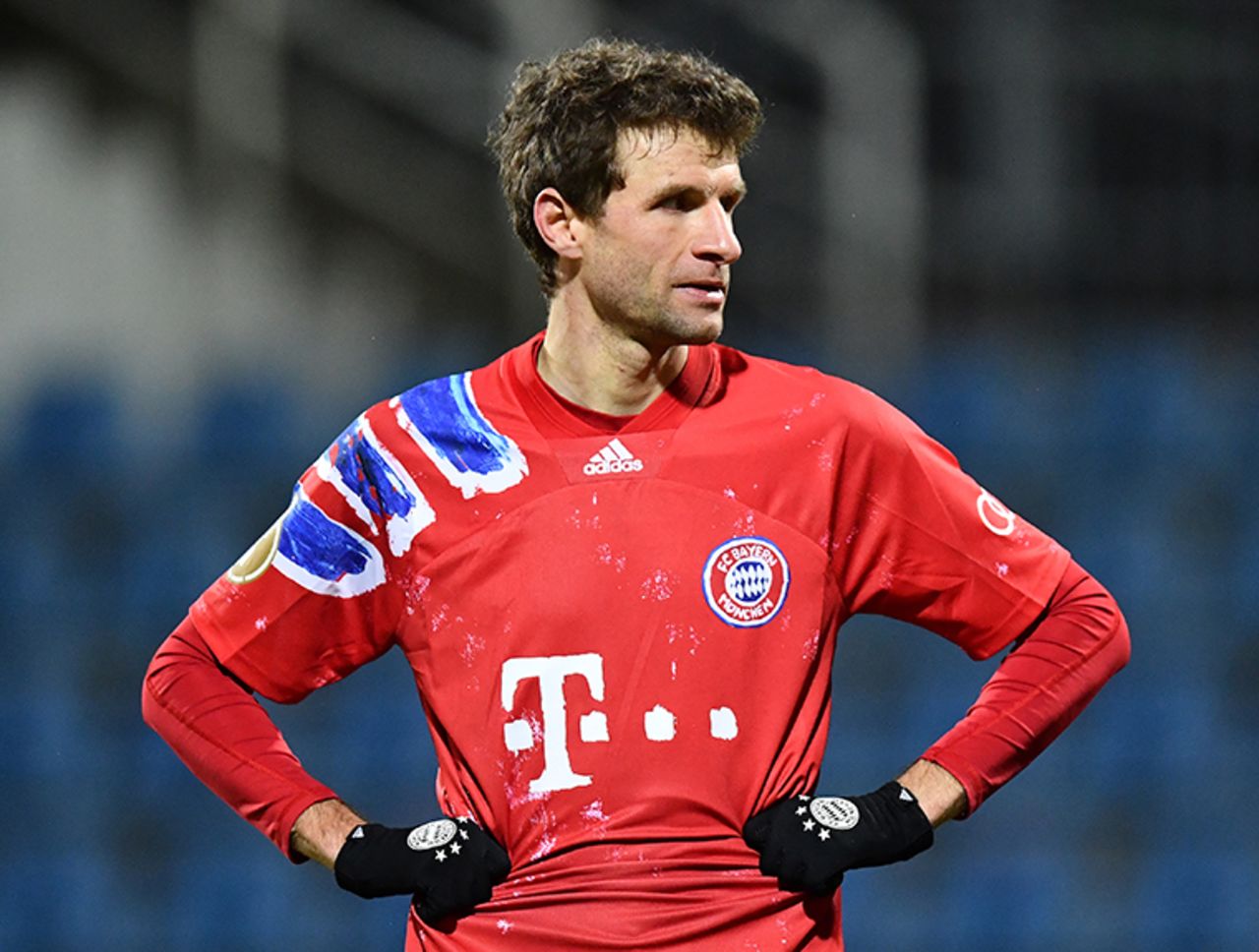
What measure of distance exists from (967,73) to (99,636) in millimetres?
3144

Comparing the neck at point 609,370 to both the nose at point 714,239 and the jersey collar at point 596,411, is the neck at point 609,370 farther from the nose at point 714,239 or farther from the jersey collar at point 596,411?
the nose at point 714,239

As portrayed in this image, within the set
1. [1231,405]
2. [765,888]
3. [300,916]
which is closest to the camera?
[765,888]

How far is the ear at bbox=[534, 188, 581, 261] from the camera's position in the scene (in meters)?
2.78

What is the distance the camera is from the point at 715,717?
2.59m

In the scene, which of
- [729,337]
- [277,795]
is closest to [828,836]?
[277,795]

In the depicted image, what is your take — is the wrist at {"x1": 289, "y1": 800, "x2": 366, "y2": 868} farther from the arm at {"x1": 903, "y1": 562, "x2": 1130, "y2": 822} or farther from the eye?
the eye

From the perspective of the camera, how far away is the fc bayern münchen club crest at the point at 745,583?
8.63 ft

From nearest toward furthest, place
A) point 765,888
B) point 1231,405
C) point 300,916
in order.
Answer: point 765,888 < point 300,916 < point 1231,405

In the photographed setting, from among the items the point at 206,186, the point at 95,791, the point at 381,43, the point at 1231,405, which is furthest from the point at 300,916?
the point at 1231,405

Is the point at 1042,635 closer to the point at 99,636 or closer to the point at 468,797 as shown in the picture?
the point at 468,797

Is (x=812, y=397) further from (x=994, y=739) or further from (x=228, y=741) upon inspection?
(x=228, y=741)

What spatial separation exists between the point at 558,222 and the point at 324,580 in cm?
57

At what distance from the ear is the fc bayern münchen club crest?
460 mm

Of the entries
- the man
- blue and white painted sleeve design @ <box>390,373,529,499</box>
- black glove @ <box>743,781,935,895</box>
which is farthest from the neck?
black glove @ <box>743,781,935,895</box>
